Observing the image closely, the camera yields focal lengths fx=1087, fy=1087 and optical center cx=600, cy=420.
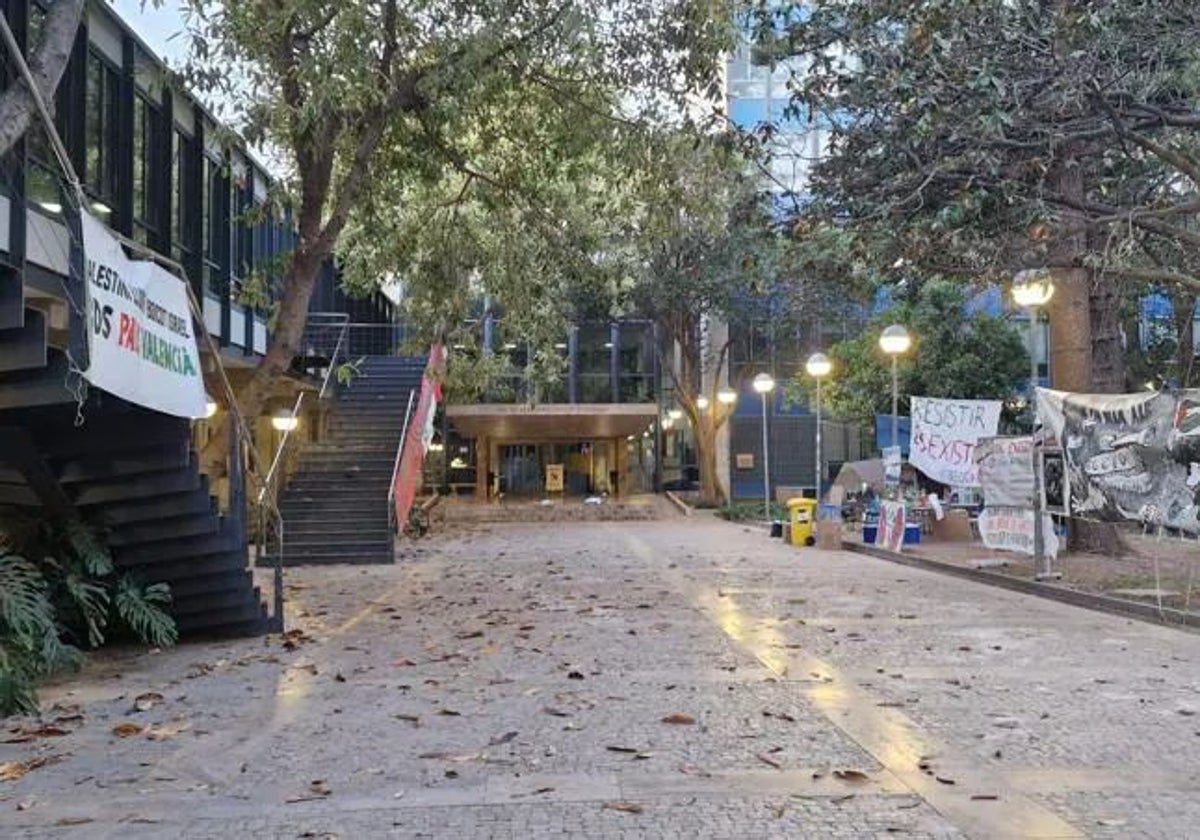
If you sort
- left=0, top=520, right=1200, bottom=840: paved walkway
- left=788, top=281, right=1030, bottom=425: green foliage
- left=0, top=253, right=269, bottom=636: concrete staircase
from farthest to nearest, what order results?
left=788, top=281, right=1030, bottom=425: green foliage
left=0, top=253, right=269, bottom=636: concrete staircase
left=0, top=520, right=1200, bottom=840: paved walkway

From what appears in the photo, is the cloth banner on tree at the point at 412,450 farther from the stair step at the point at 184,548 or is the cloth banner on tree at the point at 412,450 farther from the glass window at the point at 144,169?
the stair step at the point at 184,548

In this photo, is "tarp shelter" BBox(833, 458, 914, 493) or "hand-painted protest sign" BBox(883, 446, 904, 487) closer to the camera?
"hand-painted protest sign" BBox(883, 446, 904, 487)

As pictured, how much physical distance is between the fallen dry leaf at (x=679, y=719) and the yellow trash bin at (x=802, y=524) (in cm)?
1624

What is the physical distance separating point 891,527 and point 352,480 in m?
10.9

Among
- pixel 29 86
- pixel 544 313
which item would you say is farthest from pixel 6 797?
pixel 544 313

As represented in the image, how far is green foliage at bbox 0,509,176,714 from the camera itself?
27.0ft

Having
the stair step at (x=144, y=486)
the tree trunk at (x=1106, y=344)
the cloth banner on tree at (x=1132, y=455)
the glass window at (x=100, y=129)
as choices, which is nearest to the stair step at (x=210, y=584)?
the stair step at (x=144, y=486)

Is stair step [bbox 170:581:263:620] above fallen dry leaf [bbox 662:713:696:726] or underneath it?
above

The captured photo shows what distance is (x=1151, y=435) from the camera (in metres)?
11.5

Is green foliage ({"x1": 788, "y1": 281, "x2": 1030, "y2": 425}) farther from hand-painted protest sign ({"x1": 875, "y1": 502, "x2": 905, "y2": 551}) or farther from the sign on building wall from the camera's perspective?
the sign on building wall

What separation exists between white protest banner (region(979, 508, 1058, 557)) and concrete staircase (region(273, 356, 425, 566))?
→ 406 inches

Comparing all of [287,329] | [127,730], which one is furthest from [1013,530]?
[127,730]

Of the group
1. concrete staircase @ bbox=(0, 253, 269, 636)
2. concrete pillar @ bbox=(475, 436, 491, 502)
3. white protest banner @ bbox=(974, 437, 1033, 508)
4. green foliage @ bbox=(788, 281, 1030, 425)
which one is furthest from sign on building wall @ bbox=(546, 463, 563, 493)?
concrete staircase @ bbox=(0, 253, 269, 636)

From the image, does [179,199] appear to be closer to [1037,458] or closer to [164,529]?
[164,529]
